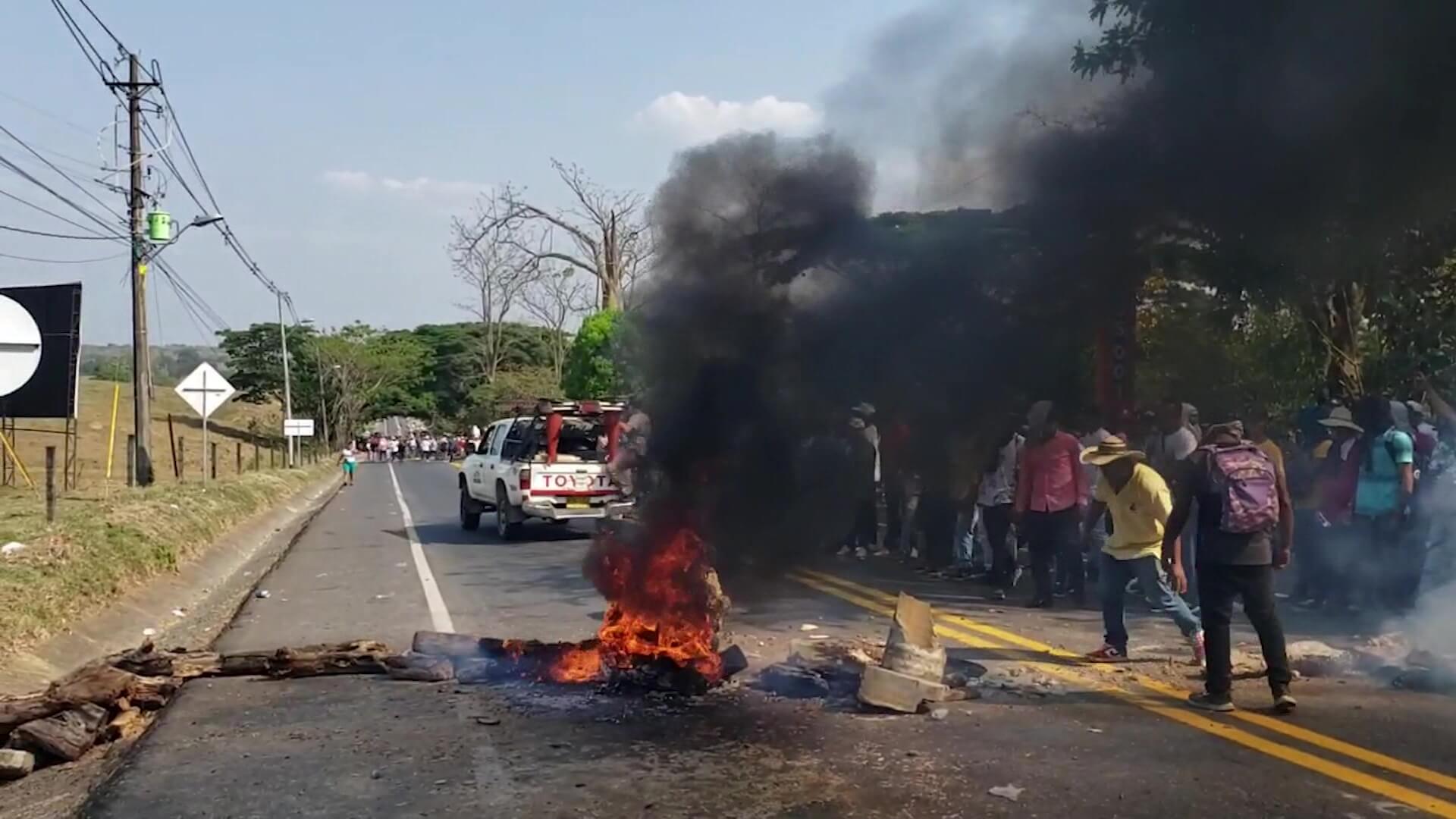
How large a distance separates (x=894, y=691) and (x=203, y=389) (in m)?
18.4

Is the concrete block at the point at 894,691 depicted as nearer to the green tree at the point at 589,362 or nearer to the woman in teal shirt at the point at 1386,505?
the woman in teal shirt at the point at 1386,505

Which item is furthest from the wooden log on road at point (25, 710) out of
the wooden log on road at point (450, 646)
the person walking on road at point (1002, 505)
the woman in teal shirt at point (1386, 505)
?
the woman in teal shirt at point (1386, 505)

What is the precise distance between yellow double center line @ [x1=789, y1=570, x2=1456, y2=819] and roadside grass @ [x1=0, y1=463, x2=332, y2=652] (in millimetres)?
5618

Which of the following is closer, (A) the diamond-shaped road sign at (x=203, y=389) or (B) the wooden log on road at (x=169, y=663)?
(B) the wooden log on road at (x=169, y=663)

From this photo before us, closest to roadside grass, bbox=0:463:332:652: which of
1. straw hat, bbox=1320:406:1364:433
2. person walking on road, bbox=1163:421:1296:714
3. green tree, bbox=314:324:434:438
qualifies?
person walking on road, bbox=1163:421:1296:714

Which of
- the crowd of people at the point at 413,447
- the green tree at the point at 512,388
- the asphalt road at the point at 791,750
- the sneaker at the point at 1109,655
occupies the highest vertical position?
the green tree at the point at 512,388

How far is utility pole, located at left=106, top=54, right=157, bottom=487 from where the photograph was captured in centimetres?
2397

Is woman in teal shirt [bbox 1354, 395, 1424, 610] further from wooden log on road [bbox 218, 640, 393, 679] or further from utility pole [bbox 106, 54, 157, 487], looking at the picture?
utility pole [bbox 106, 54, 157, 487]

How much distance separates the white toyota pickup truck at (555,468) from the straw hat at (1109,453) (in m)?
8.71

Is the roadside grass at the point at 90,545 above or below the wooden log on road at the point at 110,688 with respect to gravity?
above

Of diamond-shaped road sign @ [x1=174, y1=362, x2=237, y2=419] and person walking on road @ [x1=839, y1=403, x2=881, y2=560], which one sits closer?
person walking on road @ [x1=839, y1=403, x2=881, y2=560]

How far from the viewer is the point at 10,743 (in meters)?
6.53

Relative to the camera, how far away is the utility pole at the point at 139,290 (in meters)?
24.0

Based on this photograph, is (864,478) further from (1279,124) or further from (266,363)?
(266,363)
